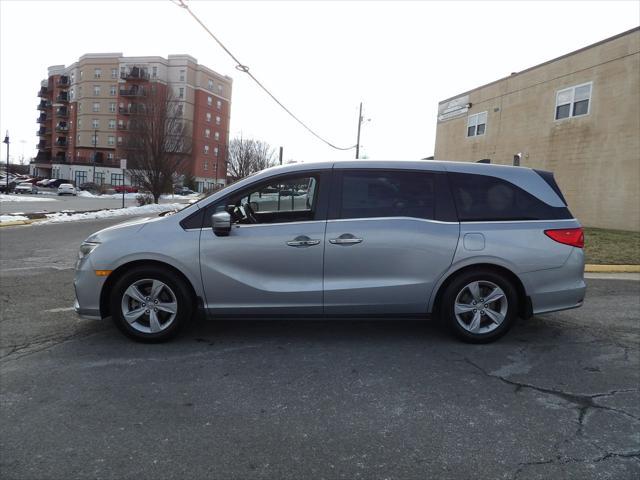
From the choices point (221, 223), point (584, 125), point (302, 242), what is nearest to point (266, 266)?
point (302, 242)

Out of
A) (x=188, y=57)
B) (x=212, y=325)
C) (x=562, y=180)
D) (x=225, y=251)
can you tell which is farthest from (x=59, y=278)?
(x=188, y=57)

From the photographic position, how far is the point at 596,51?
18.4m

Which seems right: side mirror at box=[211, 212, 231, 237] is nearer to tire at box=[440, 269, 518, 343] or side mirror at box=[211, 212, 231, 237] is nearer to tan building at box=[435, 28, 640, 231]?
tire at box=[440, 269, 518, 343]

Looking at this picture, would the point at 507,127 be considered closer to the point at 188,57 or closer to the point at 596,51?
the point at 596,51

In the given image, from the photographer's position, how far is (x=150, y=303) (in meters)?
4.43

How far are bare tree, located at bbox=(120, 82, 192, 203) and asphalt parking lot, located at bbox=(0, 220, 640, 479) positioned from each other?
78.2 ft

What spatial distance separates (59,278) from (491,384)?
270 inches

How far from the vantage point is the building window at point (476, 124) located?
2622cm

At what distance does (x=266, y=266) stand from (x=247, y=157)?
63614 mm

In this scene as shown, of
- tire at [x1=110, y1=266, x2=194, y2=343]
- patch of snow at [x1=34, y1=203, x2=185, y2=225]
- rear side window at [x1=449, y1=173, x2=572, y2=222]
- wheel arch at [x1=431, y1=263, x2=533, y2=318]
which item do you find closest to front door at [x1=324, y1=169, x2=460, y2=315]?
wheel arch at [x1=431, y1=263, x2=533, y2=318]

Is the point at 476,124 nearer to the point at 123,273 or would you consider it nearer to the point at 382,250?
the point at 382,250

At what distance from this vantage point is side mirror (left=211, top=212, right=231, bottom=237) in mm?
4228

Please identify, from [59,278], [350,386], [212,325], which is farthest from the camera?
[59,278]

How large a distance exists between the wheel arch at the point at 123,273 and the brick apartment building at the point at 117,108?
72.4 meters
